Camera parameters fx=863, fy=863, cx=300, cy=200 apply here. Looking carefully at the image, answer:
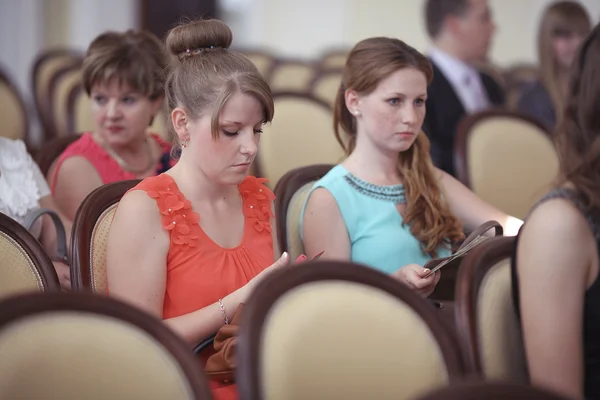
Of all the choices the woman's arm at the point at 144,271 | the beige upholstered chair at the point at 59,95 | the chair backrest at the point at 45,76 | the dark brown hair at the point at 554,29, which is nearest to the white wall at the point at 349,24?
the chair backrest at the point at 45,76

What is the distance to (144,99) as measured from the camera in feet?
9.14

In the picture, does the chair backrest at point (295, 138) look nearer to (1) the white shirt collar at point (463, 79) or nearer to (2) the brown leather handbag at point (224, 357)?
(1) the white shirt collar at point (463, 79)

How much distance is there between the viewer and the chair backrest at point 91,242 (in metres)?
2.00

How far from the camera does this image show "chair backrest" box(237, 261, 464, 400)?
131 cm

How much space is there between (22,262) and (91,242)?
221 mm

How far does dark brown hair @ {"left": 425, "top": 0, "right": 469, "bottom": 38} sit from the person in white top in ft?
7.34

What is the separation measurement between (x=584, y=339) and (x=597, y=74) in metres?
0.46

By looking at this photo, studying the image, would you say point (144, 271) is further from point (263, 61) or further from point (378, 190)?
point (263, 61)

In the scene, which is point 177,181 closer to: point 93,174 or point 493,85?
point 93,174

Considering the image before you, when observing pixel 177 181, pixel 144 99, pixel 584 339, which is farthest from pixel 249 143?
pixel 144 99

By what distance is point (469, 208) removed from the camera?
257 cm

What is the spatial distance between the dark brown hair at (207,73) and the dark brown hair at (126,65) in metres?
0.69

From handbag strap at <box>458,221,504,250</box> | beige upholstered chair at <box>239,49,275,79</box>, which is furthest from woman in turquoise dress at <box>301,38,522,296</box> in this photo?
beige upholstered chair at <box>239,49,275,79</box>

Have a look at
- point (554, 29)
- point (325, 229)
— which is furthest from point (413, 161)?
point (554, 29)
